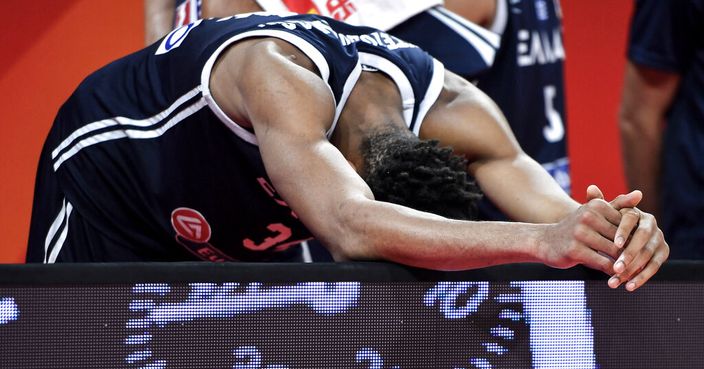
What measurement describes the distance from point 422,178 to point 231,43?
0.36m

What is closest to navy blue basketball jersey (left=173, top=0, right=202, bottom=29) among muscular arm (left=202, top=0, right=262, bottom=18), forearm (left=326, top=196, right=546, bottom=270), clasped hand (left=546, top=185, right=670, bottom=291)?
muscular arm (left=202, top=0, right=262, bottom=18)

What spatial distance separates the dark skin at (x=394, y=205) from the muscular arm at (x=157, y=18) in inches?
29.4

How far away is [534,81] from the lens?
241 centimetres

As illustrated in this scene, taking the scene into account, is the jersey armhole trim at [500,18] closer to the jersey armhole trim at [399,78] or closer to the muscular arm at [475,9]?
the muscular arm at [475,9]

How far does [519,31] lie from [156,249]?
993 mm

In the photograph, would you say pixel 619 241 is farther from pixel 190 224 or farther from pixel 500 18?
pixel 500 18

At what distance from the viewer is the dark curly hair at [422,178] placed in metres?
1.48

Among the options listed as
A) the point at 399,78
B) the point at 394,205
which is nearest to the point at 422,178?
the point at 394,205

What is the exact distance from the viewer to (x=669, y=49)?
2.05m

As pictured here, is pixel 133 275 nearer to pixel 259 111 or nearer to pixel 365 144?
pixel 259 111

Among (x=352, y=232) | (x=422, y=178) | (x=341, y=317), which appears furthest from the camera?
(x=422, y=178)

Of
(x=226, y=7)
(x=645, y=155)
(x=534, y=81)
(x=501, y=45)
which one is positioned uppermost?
(x=226, y=7)

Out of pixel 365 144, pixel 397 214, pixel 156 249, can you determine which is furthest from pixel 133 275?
pixel 156 249

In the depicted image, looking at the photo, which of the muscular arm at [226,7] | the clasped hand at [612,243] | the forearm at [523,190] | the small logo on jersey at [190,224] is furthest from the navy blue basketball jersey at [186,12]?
the clasped hand at [612,243]
